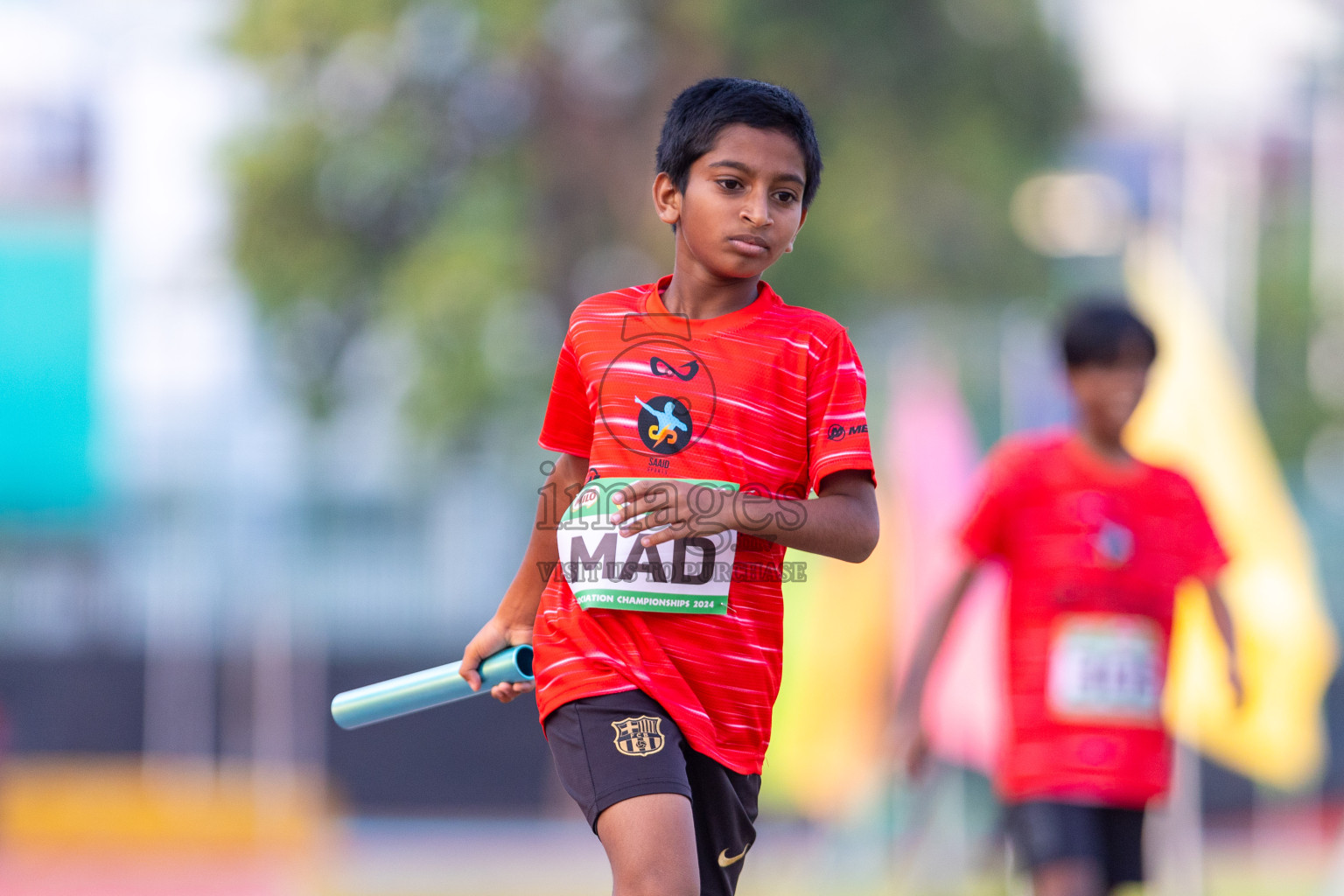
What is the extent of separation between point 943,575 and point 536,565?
20.2 ft

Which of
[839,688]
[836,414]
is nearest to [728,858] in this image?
[836,414]

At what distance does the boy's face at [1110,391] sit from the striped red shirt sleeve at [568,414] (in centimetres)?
177

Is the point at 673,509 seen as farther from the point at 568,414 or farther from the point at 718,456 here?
the point at 568,414

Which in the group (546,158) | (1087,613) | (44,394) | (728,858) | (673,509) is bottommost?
(728,858)

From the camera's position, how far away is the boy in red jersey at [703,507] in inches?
92.3

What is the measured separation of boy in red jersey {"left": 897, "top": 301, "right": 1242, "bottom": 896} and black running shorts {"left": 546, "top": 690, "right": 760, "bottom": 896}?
1.36 meters

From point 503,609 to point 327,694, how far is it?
1094cm

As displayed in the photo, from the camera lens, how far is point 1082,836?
3.83 meters

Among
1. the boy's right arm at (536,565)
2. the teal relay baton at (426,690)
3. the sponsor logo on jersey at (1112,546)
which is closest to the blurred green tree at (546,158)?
the sponsor logo on jersey at (1112,546)

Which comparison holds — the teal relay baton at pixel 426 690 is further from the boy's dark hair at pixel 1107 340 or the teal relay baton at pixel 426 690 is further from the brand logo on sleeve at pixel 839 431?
the boy's dark hair at pixel 1107 340

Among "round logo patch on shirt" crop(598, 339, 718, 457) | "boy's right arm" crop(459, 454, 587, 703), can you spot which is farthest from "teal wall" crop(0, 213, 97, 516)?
"round logo patch on shirt" crop(598, 339, 718, 457)

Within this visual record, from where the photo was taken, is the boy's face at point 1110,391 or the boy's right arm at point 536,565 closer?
the boy's right arm at point 536,565

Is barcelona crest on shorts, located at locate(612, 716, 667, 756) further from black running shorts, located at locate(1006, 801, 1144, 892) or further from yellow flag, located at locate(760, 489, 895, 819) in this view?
yellow flag, located at locate(760, 489, 895, 819)

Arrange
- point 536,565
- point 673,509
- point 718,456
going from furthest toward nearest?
point 536,565, point 718,456, point 673,509
